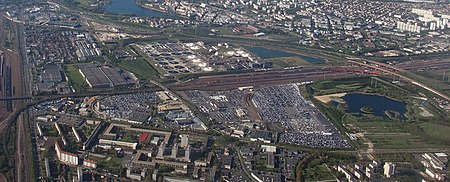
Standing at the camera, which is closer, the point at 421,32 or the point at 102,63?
the point at 102,63

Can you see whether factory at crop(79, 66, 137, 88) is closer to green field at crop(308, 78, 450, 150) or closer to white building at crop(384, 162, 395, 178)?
green field at crop(308, 78, 450, 150)

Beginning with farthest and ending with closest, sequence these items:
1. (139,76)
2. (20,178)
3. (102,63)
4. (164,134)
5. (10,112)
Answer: (102,63) → (139,76) → (10,112) → (164,134) → (20,178)

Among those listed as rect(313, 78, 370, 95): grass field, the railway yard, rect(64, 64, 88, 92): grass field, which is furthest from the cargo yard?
rect(64, 64, 88, 92): grass field

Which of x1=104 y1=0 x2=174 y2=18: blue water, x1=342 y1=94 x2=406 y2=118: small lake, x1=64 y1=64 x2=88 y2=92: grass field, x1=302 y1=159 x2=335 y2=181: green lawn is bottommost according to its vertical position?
x1=302 y1=159 x2=335 y2=181: green lawn

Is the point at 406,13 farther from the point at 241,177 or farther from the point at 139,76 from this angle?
the point at 241,177

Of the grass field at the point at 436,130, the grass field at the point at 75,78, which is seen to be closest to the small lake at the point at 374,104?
the grass field at the point at 436,130

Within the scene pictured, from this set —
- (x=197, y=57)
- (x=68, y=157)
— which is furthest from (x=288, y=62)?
(x=68, y=157)

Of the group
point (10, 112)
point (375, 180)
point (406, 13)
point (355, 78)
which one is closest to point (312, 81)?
point (355, 78)

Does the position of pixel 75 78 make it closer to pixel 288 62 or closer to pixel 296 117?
pixel 296 117
